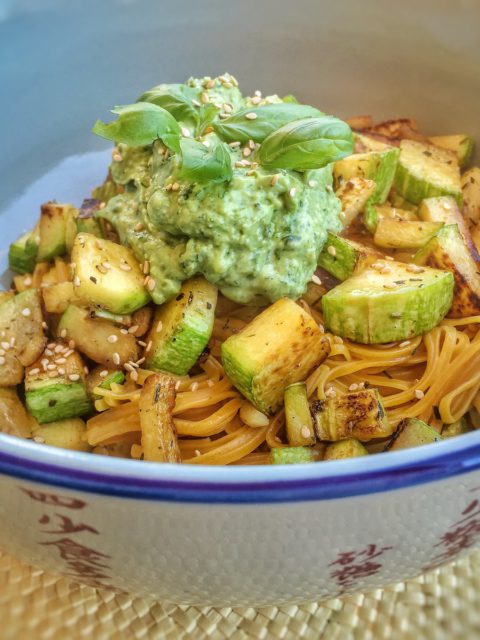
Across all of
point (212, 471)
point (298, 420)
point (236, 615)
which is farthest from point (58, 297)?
point (212, 471)

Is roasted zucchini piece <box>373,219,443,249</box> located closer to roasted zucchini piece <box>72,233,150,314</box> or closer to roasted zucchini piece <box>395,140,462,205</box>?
roasted zucchini piece <box>395,140,462,205</box>

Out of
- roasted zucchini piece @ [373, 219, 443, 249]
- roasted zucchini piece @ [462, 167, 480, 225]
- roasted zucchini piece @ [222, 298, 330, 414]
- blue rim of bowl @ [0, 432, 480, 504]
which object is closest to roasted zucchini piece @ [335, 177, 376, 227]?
roasted zucchini piece @ [373, 219, 443, 249]

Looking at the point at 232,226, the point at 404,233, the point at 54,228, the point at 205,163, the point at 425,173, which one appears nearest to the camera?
the point at 205,163

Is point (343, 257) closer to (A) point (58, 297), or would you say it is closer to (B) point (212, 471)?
(A) point (58, 297)

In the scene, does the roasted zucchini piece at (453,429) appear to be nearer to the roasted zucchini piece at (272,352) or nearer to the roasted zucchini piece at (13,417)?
the roasted zucchini piece at (272,352)

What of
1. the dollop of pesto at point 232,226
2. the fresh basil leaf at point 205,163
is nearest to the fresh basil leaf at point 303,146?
the dollop of pesto at point 232,226

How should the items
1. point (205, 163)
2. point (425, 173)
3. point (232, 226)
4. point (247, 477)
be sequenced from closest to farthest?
point (247, 477)
point (205, 163)
point (232, 226)
point (425, 173)

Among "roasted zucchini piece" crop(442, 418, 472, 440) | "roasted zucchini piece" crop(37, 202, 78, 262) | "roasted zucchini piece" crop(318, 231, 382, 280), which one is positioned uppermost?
"roasted zucchini piece" crop(37, 202, 78, 262)

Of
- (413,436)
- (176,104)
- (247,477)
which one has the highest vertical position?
(176,104)
